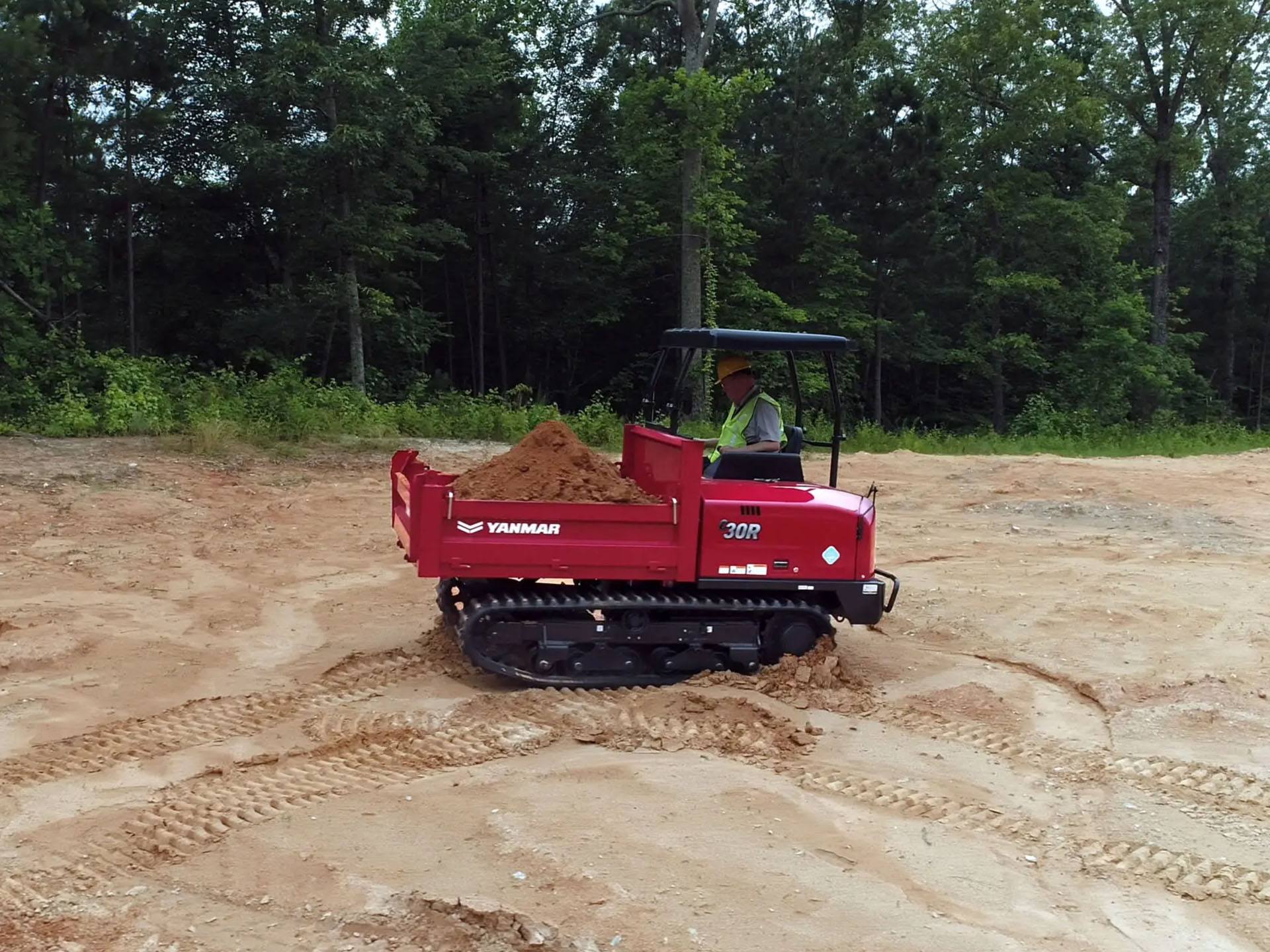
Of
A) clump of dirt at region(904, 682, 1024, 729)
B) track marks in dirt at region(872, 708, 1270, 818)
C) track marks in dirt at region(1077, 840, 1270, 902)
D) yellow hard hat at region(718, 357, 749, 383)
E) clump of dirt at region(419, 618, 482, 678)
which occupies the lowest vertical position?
track marks in dirt at region(1077, 840, 1270, 902)

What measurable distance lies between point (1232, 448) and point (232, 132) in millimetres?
21030

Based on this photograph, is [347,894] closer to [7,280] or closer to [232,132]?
[7,280]

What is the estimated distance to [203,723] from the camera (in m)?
5.59

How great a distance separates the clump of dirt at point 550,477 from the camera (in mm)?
6004

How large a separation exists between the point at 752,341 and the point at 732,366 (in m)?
0.42

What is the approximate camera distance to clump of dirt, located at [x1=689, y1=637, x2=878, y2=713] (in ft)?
19.9

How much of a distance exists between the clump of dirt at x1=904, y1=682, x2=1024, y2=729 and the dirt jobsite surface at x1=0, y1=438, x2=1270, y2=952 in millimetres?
25

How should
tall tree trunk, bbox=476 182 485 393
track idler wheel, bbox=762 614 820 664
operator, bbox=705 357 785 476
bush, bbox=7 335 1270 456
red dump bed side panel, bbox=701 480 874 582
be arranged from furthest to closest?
tall tree trunk, bbox=476 182 485 393 → bush, bbox=7 335 1270 456 → operator, bbox=705 357 785 476 → track idler wheel, bbox=762 614 820 664 → red dump bed side panel, bbox=701 480 874 582

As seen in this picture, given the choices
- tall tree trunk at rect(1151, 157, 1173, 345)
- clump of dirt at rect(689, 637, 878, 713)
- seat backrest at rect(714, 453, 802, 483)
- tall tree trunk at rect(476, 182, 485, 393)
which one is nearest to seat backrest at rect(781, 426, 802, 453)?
seat backrest at rect(714, 453, 802, 483)

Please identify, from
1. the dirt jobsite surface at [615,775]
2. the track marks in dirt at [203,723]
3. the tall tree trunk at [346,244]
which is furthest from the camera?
the tall tree trunk at [346,244]

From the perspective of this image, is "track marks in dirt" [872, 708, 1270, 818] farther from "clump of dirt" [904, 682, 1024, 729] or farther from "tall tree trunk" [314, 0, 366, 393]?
"tall tree trunk" [314, 0, 366, 393]

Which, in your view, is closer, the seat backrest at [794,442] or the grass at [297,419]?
the seat backrest at [794,442]

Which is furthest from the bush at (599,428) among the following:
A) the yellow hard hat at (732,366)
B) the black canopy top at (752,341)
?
the black canopy top at (752,341)

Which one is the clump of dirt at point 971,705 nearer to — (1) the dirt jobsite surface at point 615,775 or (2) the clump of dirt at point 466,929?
(1) the dirt jobsite surface at point 615,775
